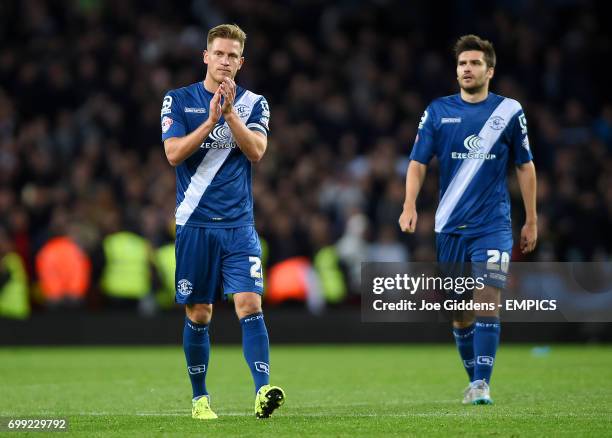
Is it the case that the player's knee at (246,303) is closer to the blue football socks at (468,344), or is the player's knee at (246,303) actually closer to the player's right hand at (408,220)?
the player's right hand at (408,220)

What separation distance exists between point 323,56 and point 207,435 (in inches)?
604

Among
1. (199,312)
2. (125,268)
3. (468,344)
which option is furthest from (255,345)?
(125,268)

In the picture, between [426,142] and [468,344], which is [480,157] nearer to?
[426,142]

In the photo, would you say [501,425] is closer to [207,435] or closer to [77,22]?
[207,435]

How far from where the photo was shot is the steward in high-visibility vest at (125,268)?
16922 millimetres

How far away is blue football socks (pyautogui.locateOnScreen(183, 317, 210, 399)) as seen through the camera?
7848 millimetres

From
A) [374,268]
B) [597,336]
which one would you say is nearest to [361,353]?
[374,268]

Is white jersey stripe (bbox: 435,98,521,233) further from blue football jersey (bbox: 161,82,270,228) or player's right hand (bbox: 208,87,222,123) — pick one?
player's right hand (bbox: 208,87,222,123)

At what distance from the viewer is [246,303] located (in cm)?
754

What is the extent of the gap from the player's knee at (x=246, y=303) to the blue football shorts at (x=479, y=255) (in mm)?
1929

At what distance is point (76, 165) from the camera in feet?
61.3

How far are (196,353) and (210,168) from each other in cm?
120

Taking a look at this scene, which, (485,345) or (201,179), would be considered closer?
(201,179)

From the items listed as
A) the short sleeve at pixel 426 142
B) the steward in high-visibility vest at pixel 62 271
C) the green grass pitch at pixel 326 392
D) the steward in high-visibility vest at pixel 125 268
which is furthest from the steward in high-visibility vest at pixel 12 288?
the short sleeve at pixel 426 142
